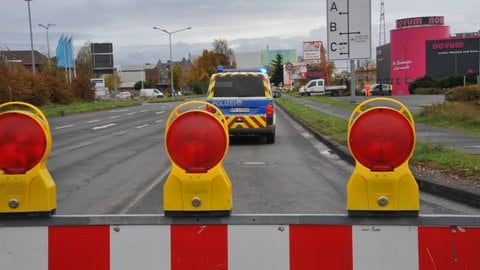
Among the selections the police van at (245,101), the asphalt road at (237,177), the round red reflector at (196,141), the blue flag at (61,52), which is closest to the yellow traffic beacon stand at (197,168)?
the round red reflector at (196,141)

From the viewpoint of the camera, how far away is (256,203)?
7809 mm

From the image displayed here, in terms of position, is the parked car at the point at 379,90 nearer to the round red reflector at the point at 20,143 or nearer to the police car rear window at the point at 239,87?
the police car rear window at the point at 239,87

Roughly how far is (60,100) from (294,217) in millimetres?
50525

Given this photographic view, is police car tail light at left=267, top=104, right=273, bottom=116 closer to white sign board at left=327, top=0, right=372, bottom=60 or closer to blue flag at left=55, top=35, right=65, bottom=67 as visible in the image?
white sign board at left=327, top=0, right=372, bottom=60

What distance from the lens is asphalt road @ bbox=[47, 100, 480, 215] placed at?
25.0ft

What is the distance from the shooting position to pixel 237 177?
408 inches

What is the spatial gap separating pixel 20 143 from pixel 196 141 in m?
0.89

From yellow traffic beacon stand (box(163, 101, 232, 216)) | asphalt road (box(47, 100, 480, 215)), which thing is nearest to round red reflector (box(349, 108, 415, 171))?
yellow traffic beacon stand (box(163, 101, 232, 216))

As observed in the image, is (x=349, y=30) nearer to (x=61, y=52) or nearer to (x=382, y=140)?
(x=382, y=140)

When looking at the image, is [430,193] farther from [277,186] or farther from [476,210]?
[277,186]

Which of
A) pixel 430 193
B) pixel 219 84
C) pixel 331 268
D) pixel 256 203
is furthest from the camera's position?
pixel 219 84

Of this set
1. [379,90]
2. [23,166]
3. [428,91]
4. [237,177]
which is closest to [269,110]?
[237,177]

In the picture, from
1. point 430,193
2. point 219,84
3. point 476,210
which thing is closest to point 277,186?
point 430,193

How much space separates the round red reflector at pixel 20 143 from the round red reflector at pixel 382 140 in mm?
1600
